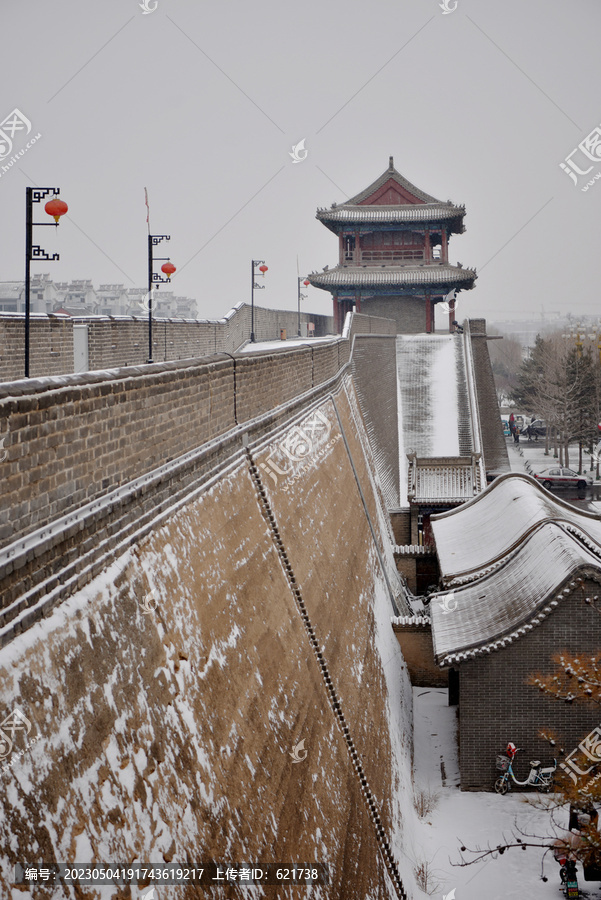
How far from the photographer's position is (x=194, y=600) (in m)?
4.90

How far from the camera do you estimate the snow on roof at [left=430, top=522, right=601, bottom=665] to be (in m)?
10.1

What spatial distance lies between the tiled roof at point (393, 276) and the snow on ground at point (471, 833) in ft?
88.0

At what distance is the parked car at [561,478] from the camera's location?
30.7 meters

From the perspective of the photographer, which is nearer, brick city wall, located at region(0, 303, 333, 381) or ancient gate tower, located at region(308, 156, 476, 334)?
brick city wall, located at region(0, 303, 333, 381)

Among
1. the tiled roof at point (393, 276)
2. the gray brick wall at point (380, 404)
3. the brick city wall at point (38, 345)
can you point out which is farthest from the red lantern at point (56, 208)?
the tiled roof at point (393, 276)

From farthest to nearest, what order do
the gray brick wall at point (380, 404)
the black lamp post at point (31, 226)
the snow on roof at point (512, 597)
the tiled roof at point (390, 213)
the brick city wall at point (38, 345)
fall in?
1. the tiled roof at point (390, 213)
2. the gray brick wall at point (380, 404)
3. the snow on roof at point (512, 597)
4. the brick city wall at point (38, 345)
5. the black lamp post at point (31, 226)

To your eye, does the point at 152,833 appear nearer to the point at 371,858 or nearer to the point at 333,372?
the point at 371,858

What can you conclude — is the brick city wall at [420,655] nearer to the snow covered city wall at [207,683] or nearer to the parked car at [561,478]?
the snow covered city wall at [207,683]

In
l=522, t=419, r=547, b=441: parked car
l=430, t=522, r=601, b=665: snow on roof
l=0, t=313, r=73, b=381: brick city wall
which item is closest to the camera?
l=0, t=313, r=73, b=381: brick city wall

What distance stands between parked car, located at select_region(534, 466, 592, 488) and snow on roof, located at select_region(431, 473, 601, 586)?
47.2 ft

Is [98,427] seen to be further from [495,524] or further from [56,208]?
[495,524]

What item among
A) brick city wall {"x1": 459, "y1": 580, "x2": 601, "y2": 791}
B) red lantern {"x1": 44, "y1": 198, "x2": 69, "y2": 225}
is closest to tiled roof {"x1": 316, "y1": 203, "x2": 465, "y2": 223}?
brick city wall {"x1": 459, "y1": 580, "x2": 601, "y2": 791}

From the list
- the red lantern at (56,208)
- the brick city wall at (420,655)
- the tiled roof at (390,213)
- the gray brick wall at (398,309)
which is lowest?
the brick city wall at (420,655)

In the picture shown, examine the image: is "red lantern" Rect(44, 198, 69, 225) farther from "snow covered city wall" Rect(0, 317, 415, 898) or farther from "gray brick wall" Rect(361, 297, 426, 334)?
"gray brick wall" Rect(361, 297, 426, 334)
